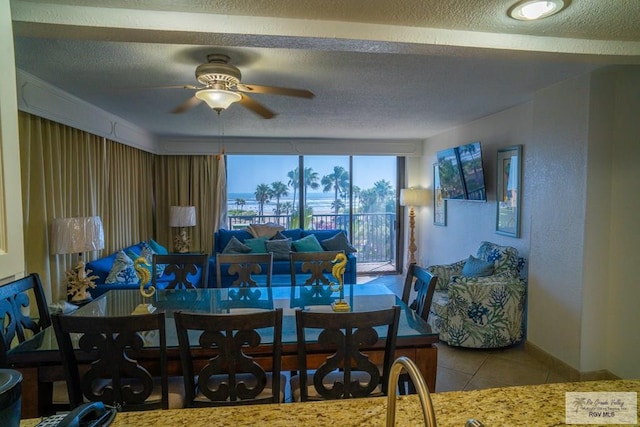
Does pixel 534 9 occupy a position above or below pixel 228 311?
above

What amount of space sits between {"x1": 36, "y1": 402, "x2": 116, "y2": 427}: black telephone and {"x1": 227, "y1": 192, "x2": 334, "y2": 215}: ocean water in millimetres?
5876

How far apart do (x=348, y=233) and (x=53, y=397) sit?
5450 mm

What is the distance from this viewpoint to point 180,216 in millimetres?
5715

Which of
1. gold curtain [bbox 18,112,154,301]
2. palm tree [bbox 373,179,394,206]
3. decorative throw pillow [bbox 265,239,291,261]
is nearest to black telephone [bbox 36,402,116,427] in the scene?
gold curtain [bbox 18,112,154,301]

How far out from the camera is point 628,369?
2.66 m

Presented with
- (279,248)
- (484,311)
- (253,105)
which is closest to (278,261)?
(279,248)

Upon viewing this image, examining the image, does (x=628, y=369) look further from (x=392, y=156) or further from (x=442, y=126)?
(x=392, y=156)

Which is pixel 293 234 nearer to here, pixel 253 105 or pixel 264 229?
pixel 264 229

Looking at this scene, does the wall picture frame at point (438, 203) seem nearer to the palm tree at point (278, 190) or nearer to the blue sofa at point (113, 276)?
the palm tree at point (278, 190)

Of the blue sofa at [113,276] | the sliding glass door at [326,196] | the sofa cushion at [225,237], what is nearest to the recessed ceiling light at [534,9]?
the blue sofa at [113,276]

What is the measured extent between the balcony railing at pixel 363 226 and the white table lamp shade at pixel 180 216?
96 cm

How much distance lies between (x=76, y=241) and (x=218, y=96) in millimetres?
1833

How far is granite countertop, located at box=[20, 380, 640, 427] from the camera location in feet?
3.08

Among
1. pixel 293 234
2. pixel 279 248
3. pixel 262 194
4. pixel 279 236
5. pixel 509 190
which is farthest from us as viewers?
pixel 262 194
